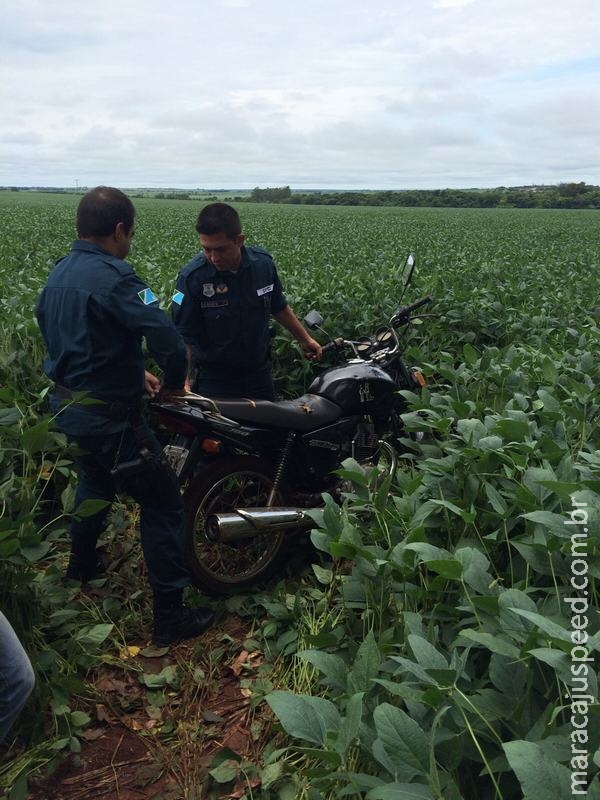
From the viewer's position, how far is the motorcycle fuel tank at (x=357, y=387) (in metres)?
3.96

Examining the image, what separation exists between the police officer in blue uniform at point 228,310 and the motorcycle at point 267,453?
393 mm

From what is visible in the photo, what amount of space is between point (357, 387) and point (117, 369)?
153cm

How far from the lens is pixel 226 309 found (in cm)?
420

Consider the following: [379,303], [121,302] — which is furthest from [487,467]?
[379,303]

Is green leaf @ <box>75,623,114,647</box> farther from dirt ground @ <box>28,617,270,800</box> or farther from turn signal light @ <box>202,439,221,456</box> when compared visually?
turn signal light @ <box>202,439,221,456</box>

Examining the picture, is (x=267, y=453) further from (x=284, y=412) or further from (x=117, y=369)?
(x=117, y=369)

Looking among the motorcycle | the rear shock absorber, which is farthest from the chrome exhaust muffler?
the rear shock absorber

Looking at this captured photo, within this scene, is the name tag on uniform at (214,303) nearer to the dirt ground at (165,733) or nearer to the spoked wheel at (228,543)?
the spoked wheel at (228,543)

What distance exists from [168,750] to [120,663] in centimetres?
60

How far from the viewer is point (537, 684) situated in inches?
59.4

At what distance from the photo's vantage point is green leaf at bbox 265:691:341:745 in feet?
4.81

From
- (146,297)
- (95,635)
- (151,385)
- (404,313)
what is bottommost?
(95,635)

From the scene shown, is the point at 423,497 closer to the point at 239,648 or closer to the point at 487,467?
the point at 487,467

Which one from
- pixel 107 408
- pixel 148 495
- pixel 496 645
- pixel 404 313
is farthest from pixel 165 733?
pixel 404 313
